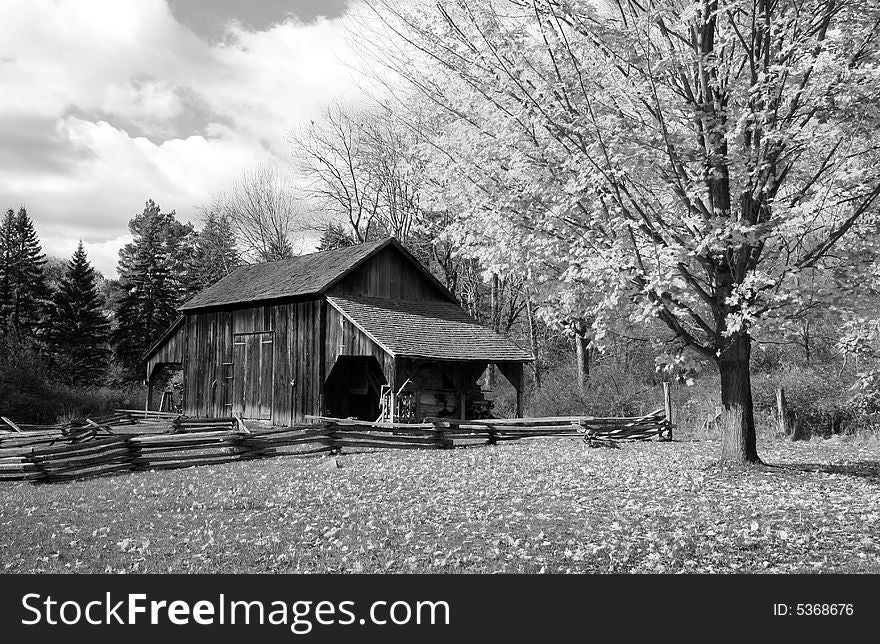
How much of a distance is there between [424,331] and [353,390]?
3.39 m

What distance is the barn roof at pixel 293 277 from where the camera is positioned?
25.5m

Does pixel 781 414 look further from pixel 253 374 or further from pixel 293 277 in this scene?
pixel 253 374

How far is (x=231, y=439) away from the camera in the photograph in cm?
1667

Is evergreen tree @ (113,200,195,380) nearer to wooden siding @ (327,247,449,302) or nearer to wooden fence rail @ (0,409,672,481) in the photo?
wooden fence rail @ (0,409,672,481)

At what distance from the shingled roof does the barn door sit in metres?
1.53

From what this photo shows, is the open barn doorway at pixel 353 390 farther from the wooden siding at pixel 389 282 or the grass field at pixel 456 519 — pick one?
the grass field at pixel 456 519

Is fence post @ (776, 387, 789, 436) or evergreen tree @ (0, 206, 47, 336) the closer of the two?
fence post @ (776, 387, 789, 436)

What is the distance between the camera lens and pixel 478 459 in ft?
53.9

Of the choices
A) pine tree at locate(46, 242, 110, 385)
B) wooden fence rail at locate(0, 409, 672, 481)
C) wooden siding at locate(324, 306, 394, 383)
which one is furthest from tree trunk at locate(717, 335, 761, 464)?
pine tree at locate(46, 242, 110, 385)

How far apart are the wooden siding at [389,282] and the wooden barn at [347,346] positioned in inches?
1.5

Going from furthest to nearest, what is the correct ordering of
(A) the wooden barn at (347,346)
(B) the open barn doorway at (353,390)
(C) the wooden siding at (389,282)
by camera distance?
(C) the wooden siding at (389,282), (B) the open barn doorway at (353,390), (A) the wooden barn at (347,346)

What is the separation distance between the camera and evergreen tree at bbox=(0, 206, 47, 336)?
4594 cm

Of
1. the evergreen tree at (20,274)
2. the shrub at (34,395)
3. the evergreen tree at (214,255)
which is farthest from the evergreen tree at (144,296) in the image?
the shrub at (34,395)

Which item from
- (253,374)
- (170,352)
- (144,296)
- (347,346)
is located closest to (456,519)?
(347,346)
